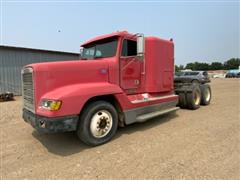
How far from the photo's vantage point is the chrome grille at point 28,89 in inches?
148

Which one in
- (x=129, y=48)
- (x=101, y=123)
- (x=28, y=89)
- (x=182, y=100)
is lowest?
(x=101, y=123)

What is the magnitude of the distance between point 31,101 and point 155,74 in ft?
11.4

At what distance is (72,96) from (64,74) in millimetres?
606

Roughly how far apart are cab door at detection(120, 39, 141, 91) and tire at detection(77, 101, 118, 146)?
2.97 ft

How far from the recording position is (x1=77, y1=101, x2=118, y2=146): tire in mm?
3753

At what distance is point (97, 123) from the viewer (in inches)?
154

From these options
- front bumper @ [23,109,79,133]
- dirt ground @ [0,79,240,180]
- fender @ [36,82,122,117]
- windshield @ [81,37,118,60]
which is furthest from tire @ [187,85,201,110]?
front bumper @ [23,109,79,133]

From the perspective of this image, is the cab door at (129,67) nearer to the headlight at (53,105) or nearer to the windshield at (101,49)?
the windshield at (101,49)

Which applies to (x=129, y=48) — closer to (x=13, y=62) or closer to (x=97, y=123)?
(x=97, y=123)

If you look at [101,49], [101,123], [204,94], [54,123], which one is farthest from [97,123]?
[204,94]

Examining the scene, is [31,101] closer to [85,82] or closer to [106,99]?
[85,82]

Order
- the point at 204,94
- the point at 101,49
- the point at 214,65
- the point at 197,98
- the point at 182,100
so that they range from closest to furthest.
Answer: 1. the point at 101,49
2. the point at 182,100
3. the point at 197,98
4. the point at 204,94
5. the point at 214,65

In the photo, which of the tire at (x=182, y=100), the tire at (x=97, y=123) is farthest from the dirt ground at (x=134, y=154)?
the tire at (x=182, y=100)

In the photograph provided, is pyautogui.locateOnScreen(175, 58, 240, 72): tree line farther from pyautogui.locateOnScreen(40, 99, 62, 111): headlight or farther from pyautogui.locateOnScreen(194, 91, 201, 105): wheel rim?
pyautogui.locateOnScreen(40, 99, 62, 111): headlight
